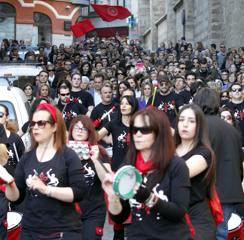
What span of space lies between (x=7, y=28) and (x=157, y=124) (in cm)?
3990

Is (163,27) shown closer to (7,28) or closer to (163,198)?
(7,28)

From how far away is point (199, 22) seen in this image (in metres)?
37.2

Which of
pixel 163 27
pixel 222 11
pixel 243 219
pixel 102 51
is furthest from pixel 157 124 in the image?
pixel 163 27

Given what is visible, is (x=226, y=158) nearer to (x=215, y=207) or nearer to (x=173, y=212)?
(x=215, y=207)

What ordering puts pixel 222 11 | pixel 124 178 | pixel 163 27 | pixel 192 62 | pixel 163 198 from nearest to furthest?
pixel 124 178 → pixel 163 198 → pixel 192 62 → pixel 222 11 → pixel 163 27

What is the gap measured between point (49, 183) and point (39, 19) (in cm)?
4123

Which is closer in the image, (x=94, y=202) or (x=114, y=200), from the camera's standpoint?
(x=114, y=200)

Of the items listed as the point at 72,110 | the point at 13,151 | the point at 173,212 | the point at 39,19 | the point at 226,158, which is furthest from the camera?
the point at 39,19

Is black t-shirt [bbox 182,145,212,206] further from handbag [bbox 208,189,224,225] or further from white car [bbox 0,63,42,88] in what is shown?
white car [bbox 0,63,42,88]

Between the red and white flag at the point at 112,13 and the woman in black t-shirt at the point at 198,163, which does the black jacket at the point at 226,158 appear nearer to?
the woman in black t-shirt at the point at 198,163

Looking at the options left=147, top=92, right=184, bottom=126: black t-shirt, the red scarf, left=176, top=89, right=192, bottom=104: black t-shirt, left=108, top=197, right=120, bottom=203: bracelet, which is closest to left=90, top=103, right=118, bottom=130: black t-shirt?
left=147, top=92, right=184, bottom=126: black t-shirt

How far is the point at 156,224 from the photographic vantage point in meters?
4.57

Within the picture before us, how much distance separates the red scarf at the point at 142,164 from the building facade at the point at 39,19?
116 feet

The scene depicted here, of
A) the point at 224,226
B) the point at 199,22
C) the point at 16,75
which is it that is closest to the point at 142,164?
the point at 224,226
